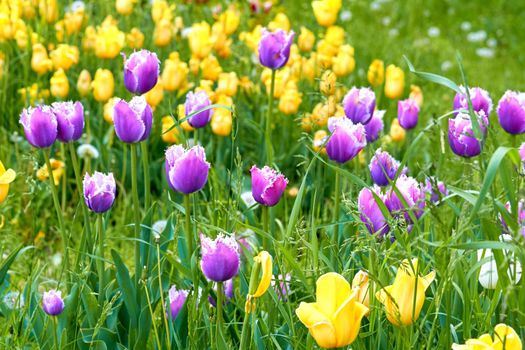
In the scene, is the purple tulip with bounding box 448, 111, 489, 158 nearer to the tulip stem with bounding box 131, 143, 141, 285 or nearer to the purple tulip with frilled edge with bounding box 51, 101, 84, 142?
the tulip stem with bounding box 131, 143, 141, 285

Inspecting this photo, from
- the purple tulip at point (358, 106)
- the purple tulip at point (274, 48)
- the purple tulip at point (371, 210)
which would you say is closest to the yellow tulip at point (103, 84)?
the purple tulip at point (274, 48)

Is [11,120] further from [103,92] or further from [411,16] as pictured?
[411,16]

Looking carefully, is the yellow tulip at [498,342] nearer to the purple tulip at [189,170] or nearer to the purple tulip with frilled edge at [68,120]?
the purple tulip at [189,170]

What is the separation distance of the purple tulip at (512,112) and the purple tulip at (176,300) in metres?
0.69

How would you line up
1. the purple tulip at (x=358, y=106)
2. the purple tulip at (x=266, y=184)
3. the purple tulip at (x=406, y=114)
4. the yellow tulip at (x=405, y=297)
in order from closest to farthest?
the yellow tulip at (x=405, y=297) → the purple tulip at (x=266, y=184) → the purple tulip at (x=358, y=106) → the purple tulip at (x=406, y=114)

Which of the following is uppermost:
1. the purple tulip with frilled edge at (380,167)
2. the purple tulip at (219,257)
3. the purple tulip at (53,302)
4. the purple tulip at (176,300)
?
the purple tulip with frilled edge at (380,167)

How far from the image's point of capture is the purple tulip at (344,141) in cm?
181

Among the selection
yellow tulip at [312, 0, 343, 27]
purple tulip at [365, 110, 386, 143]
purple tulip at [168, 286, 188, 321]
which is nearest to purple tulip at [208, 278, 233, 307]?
purple tulip at [168, 286, 188, 321]

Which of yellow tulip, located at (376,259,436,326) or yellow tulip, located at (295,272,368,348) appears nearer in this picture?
yellow tulip, located at (295,272,368,348)

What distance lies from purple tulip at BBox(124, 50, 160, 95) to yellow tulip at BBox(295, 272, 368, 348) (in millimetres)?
709

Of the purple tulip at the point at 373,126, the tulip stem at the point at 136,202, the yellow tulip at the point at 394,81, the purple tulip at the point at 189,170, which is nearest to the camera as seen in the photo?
the purple tulip at the point at 189,170

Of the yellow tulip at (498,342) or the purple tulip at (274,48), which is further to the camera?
the purple tulip at (274,48)

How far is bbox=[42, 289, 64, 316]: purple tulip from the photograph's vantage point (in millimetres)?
1674

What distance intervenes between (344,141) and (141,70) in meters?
0.44
